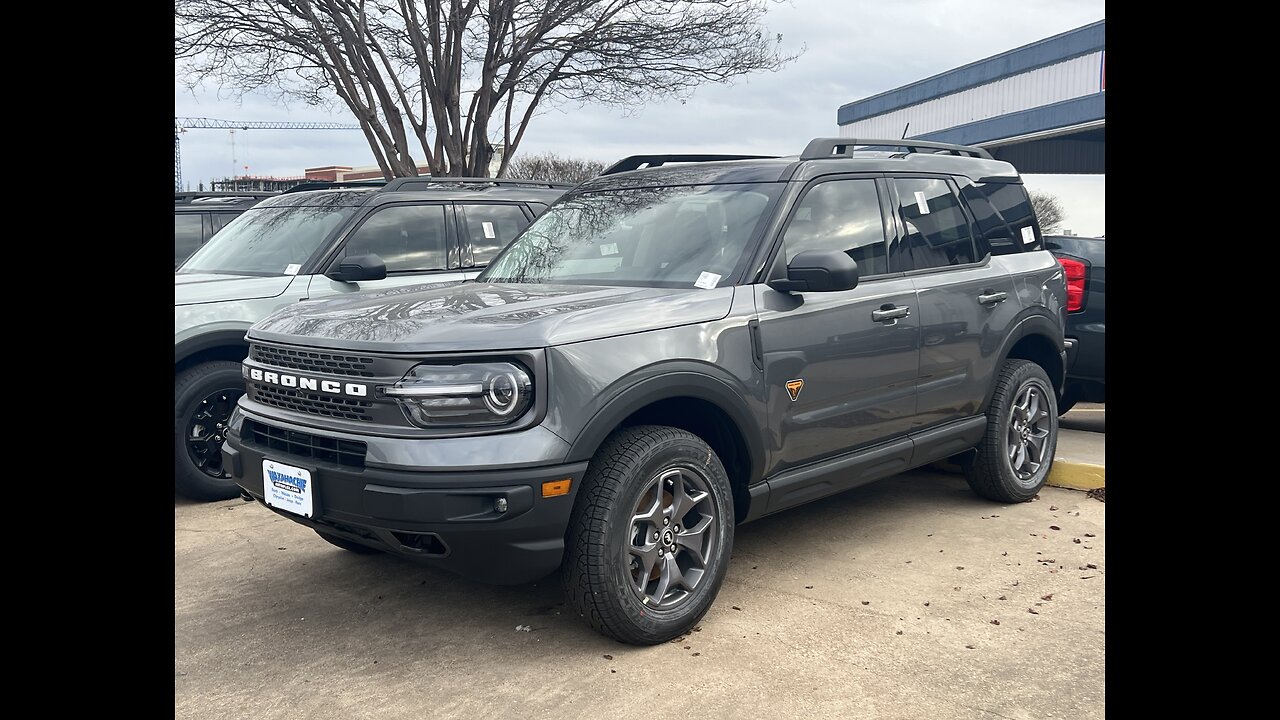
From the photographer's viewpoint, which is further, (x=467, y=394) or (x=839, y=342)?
(x=839, y=342)

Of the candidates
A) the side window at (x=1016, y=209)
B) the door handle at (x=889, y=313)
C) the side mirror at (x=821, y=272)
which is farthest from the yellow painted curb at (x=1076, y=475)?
the side mirror at (x=821, y=272)

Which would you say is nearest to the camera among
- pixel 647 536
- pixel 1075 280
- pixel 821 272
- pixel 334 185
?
pixel 647 536

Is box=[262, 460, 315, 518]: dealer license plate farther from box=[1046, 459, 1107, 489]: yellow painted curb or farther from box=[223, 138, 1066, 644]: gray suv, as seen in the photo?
box=[1046, 459, 1107, 489]: yellow painted curb

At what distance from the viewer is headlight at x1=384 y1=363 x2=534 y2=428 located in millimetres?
3449

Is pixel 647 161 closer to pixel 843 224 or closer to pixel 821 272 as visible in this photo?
pixel 843 224

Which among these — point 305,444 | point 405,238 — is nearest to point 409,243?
point 405,238

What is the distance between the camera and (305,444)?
3.76m

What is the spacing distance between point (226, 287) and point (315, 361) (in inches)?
116

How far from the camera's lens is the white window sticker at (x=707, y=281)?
13.8 feet

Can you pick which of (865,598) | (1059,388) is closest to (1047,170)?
(1059,388)

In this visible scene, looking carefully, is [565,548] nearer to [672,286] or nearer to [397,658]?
[397,658]

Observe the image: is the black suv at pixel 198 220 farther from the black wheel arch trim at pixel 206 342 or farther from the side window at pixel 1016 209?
the side window at pixel 1016 209

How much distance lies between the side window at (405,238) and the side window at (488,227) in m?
0.22

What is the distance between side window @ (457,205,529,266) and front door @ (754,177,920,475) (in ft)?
11.0
